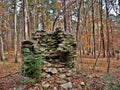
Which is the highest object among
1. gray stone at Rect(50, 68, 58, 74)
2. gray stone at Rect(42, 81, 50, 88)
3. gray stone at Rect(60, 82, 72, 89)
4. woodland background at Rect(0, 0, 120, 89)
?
woodland background at Rect(0, 0, 120, 89)

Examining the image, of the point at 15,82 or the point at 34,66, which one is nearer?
the point at 34,66

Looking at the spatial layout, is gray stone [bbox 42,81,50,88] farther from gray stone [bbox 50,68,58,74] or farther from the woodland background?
the woodland background

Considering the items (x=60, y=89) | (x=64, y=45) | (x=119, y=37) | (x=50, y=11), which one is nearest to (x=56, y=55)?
(x=64, y=45)

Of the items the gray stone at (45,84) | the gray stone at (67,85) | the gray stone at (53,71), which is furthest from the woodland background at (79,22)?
the gray stone at (45,84)

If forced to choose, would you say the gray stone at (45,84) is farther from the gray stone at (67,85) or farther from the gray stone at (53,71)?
the gray stone at (53,71)

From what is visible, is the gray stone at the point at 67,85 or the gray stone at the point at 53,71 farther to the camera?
the gray stone at the point at 53,71

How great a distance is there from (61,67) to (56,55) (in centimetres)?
59

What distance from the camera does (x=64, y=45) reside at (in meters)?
9.68

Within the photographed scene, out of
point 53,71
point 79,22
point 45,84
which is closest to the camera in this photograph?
point 45,84

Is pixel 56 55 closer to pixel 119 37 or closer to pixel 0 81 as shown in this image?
pixel 0 81

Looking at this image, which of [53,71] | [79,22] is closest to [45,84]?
[53,71]

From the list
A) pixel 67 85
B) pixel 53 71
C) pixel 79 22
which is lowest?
pixel 67 85

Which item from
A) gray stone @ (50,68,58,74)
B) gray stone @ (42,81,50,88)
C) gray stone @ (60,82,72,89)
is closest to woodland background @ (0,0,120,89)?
gray stone @ (50,68,58,74)

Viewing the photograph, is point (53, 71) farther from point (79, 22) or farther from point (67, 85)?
point (79, 22)
